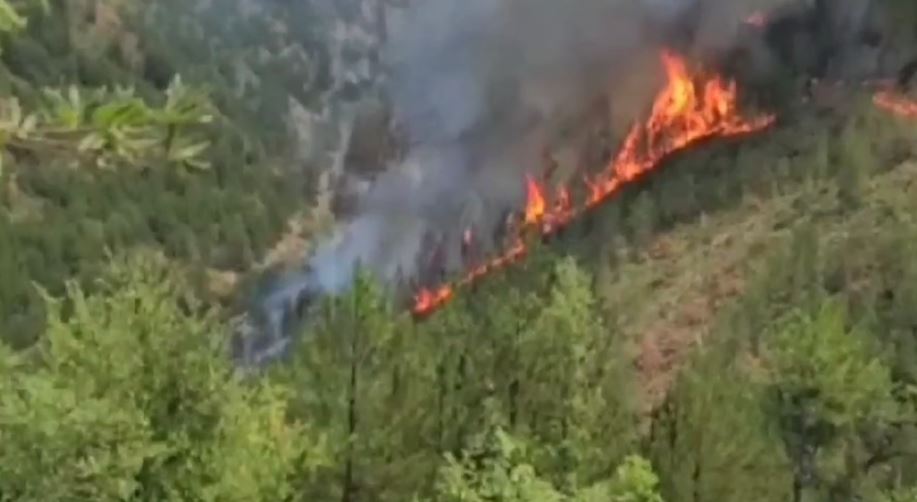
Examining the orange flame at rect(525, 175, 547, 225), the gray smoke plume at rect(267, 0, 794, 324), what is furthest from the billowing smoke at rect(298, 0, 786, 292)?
the orange flame at rect(525, 175, 547, 225)

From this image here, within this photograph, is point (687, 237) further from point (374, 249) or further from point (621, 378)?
point (621, 378)

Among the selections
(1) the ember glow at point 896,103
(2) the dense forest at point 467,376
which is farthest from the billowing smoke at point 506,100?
(2) the dense forest at point 467,376

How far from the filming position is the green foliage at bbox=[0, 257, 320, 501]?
1593 cm

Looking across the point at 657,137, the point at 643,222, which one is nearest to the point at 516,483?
the point at 643,222

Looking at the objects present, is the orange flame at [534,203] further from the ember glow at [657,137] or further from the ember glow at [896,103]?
the ember glow at [896,103]

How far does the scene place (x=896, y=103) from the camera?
8444 cm

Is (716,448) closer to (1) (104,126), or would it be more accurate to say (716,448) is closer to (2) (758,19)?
(1) (104,126)

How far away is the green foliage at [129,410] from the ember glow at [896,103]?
228ft

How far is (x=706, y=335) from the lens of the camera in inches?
2368

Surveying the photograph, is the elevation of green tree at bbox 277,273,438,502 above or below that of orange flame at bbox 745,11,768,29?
below

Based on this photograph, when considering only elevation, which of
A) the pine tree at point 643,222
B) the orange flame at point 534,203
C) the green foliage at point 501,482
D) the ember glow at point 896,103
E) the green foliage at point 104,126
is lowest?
the green foliage at point 104,126

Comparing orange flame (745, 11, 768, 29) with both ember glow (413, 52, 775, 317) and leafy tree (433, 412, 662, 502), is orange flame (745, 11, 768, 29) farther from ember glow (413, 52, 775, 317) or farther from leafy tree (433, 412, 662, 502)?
leafy tree (433, 412, 662, 502)

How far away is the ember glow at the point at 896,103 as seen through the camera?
269 ft

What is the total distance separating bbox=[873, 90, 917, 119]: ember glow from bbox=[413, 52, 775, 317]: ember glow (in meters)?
7.37
